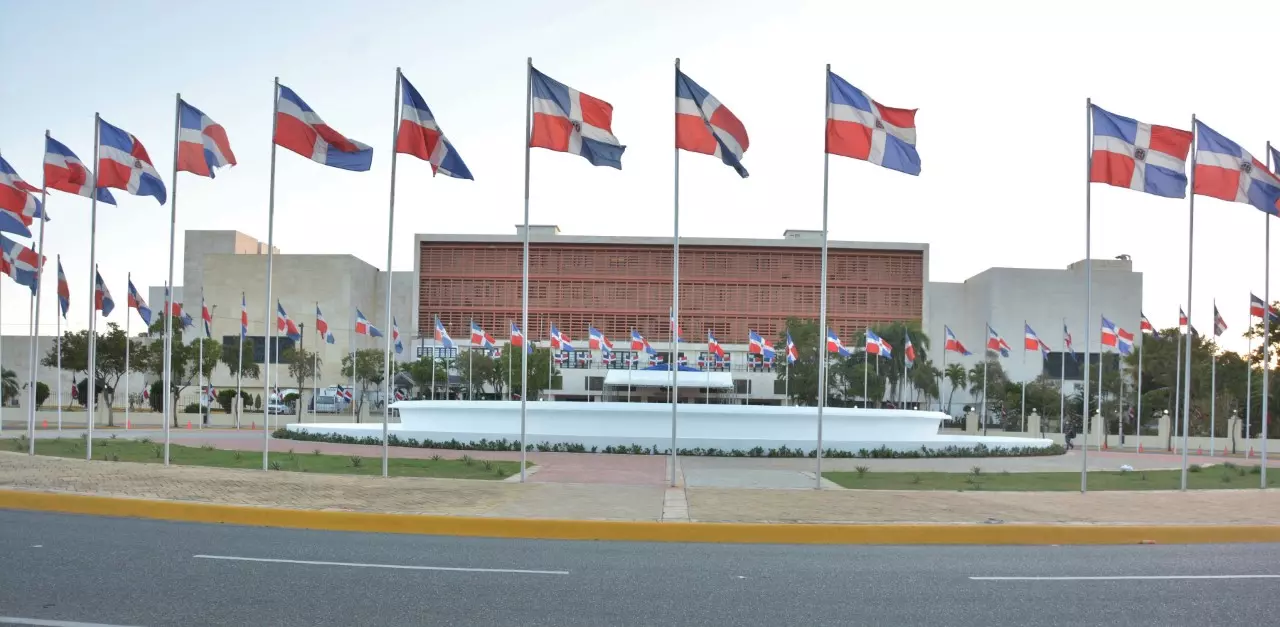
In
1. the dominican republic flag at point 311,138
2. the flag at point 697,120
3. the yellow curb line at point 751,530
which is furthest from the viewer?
the dominican republic flag at point 311,138

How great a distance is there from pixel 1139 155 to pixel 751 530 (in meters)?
9.88

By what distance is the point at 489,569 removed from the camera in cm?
906

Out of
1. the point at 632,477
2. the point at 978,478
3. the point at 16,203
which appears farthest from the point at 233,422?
the point at 978,478

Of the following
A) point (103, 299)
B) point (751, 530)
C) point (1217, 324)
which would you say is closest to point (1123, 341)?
point (1217, 324)

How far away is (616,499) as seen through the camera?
14656 millimetres

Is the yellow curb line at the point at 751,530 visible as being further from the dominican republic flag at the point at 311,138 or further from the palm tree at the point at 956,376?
the palm tree at the point at 956,376

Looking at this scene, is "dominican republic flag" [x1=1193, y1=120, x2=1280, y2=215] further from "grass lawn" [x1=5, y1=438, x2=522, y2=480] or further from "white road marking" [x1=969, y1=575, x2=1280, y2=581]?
"grass lawn" [x1=5, y1=438, x2=522, y2=480]

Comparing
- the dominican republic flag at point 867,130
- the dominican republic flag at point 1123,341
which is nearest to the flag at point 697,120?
the dominican republic flag at point 867,130

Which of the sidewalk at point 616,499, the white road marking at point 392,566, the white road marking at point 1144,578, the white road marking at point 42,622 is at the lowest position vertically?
the sidewalk at point 616,499

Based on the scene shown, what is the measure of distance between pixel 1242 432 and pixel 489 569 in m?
51.9

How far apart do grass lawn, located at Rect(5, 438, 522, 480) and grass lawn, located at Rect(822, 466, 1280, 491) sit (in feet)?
21.8

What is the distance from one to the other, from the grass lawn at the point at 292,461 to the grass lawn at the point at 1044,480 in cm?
665

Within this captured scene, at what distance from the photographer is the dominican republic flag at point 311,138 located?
685 inches

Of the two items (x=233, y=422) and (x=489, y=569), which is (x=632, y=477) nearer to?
(x=489, y=569)
